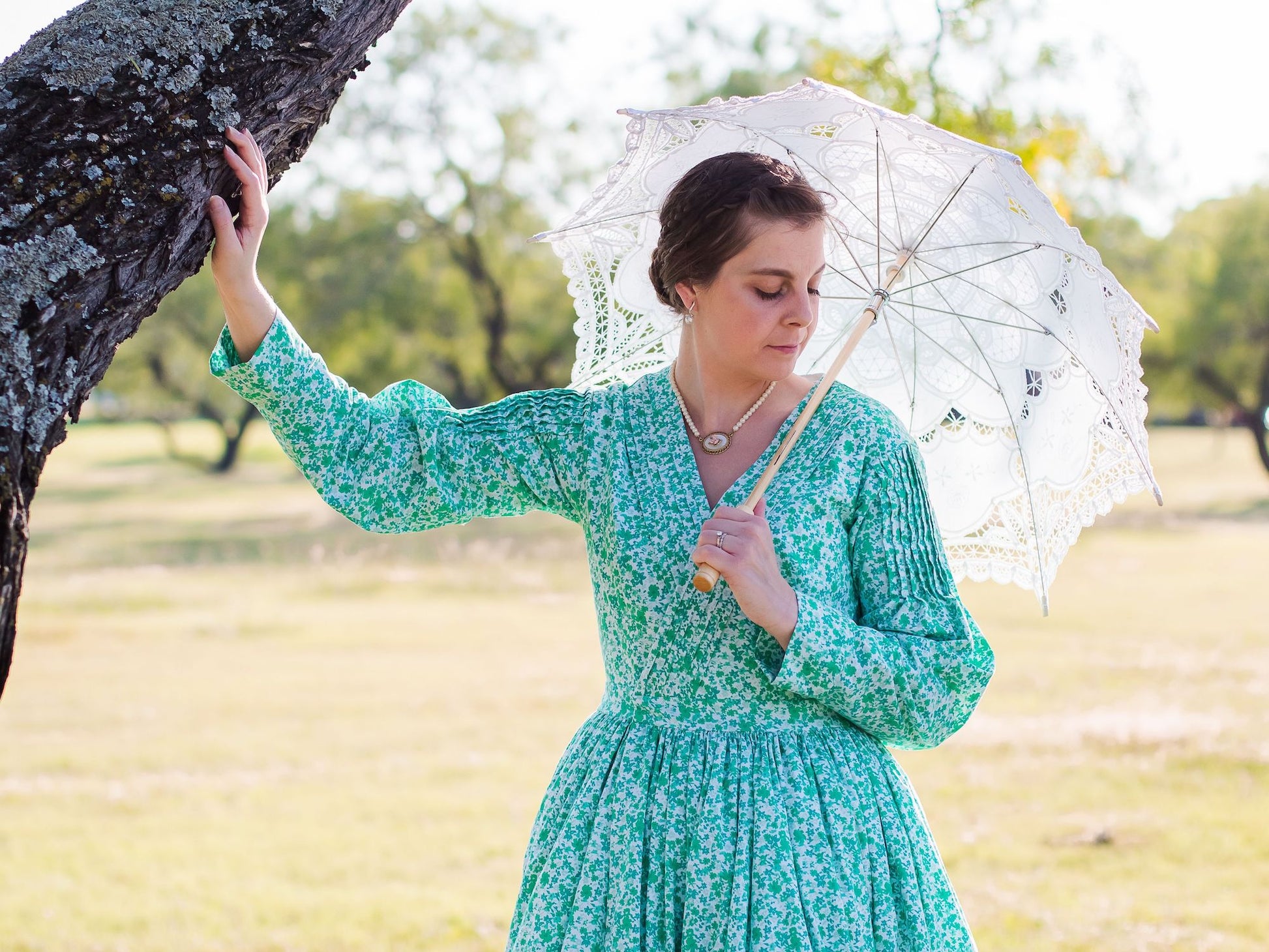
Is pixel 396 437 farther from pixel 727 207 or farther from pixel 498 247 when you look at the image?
pixel 498 247

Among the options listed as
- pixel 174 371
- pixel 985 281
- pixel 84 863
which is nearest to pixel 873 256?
pixel 985 281

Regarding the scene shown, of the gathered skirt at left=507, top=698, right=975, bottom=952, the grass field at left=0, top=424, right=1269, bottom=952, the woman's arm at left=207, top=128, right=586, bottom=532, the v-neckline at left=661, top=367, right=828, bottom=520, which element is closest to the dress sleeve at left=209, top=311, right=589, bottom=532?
the woman's arm at left=207, top=128, right=586, bottom=532

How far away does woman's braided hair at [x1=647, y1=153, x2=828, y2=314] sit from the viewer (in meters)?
1.97

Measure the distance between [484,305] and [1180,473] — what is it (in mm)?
18446

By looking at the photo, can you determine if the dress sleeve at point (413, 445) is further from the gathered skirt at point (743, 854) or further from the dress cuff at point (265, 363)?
the gathered skirt at point (743, 854)

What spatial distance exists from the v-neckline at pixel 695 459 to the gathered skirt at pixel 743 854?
353 mm

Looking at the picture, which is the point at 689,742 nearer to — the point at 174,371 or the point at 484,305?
the point at 484,305

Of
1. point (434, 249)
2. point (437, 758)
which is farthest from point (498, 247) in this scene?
point (437, 758)

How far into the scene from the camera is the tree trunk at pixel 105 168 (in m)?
1.48

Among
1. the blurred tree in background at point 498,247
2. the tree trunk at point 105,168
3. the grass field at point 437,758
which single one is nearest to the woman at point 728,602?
the tree trunk at point 105,168

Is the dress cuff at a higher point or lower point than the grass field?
higher

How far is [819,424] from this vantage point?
2057 mm

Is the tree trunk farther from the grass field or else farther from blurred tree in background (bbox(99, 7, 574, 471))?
blurred tree in background (bbox(99, 7, 574, 471))

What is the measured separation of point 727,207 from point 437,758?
6.08m
